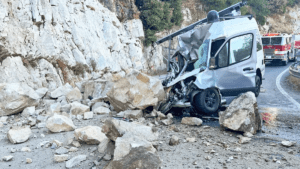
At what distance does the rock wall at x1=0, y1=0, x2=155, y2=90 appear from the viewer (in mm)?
9328

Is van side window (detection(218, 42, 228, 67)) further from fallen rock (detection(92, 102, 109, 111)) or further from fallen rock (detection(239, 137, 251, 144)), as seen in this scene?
fallen rock (detection(92, 102, 109, 111))

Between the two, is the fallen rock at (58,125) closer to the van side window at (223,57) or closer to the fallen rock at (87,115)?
the fallen rock at (87,115)

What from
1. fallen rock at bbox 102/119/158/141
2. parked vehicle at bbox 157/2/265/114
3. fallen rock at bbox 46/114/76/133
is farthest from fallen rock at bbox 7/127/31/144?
parked vehicle at bbox 157/2/265/114

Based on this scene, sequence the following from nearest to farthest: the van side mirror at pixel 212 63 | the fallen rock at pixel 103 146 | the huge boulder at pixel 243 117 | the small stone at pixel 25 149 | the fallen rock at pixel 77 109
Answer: the fallen rock at pixel 103 146, the small stone at pixel 25 149, the huge boulder at pixel 243 117, the van side mirror at pixel 212 63, the fallen rock at pixel 77 109

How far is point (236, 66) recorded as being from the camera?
656cm

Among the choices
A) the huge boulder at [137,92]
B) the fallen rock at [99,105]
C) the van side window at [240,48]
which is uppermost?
the van side window at [240,48]

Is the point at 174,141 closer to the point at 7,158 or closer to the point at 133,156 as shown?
the point at 133,156

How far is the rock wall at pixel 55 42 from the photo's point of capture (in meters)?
9.33

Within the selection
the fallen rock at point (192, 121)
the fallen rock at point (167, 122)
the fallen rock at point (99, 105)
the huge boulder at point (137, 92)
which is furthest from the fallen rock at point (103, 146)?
the fallen rock at point (99, 105)

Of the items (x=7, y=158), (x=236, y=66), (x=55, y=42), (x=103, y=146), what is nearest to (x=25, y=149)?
(x=7, y=158)

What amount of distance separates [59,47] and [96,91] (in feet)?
13.6

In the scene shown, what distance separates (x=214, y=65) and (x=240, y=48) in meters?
1.00

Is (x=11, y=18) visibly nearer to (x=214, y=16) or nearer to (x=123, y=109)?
(x=123, y=109)

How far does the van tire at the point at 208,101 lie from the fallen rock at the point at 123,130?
7.51ft
